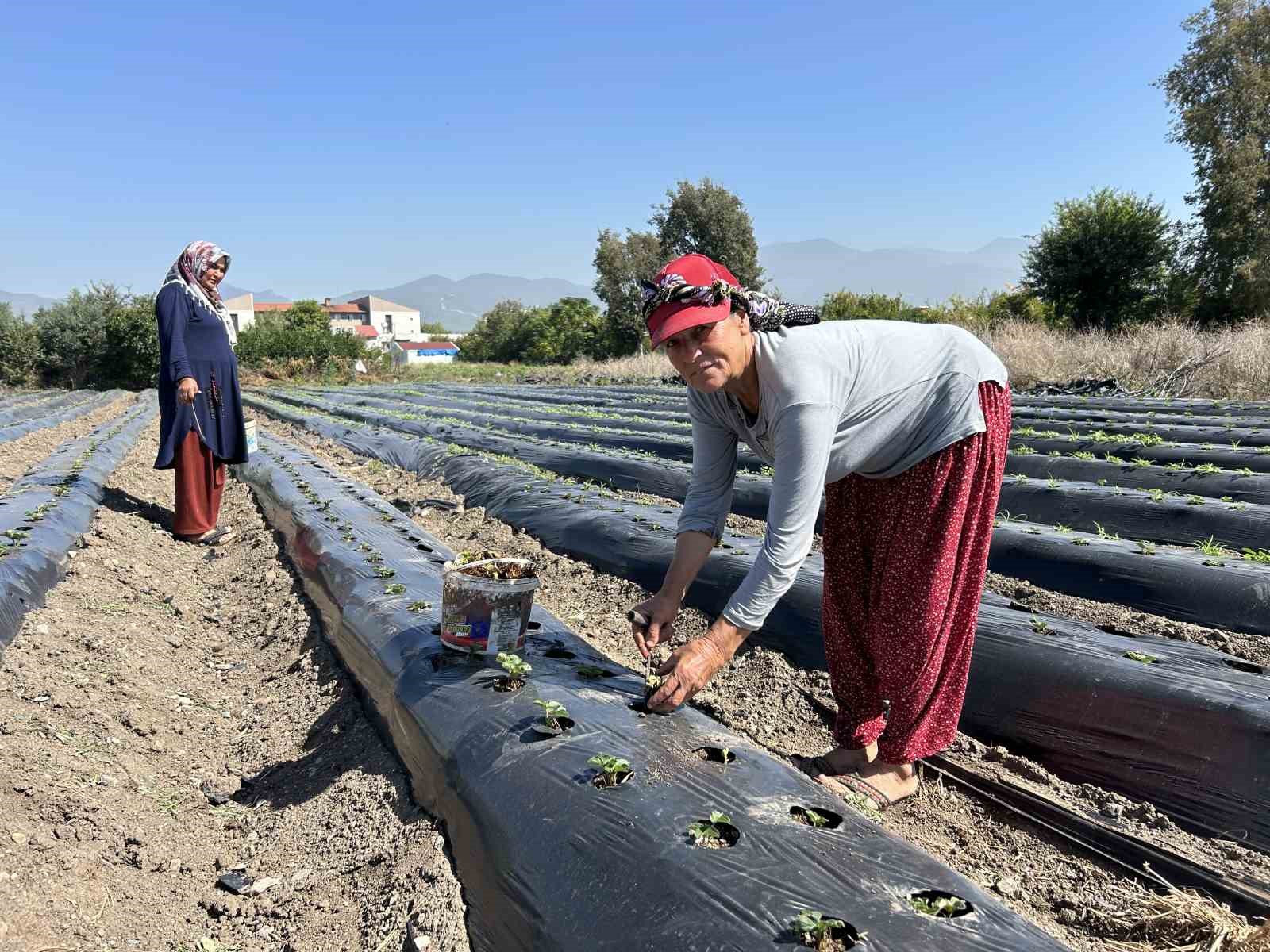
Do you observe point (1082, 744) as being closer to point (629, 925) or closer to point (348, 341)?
point (629, 925)

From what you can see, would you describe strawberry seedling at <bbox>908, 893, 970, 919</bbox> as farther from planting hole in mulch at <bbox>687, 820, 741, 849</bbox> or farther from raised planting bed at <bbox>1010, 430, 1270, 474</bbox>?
raised planting bed at <bbox>1010, 430, 1270, 474</bbox>

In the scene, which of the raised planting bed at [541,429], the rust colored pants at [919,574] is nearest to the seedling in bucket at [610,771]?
the rust colored pants at [919,574]

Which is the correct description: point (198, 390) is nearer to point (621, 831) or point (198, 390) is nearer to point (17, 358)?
point (621, 831)

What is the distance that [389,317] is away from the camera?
123 m

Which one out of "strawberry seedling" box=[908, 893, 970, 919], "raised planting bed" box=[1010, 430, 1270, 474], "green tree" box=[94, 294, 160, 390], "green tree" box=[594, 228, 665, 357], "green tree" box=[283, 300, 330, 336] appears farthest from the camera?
"green tree" box=[283, 300, 330, 336]

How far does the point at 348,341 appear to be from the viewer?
3109 cm

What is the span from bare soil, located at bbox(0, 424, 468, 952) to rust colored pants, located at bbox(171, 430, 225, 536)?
121 cm

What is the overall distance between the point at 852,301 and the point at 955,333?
26901 mm

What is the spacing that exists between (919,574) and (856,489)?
1.00ft

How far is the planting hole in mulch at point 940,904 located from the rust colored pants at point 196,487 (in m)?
5.24

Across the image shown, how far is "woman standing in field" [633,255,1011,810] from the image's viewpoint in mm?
1872

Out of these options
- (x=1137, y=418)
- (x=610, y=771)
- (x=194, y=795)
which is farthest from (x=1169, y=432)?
(x=194, y=795)

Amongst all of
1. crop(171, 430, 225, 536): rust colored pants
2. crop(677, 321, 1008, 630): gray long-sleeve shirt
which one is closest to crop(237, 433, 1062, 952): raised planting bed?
crop(677, 321, 1008, 630): gray long-sleeve shirt

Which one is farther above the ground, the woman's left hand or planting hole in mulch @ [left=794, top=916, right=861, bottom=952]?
the woman's left hand
